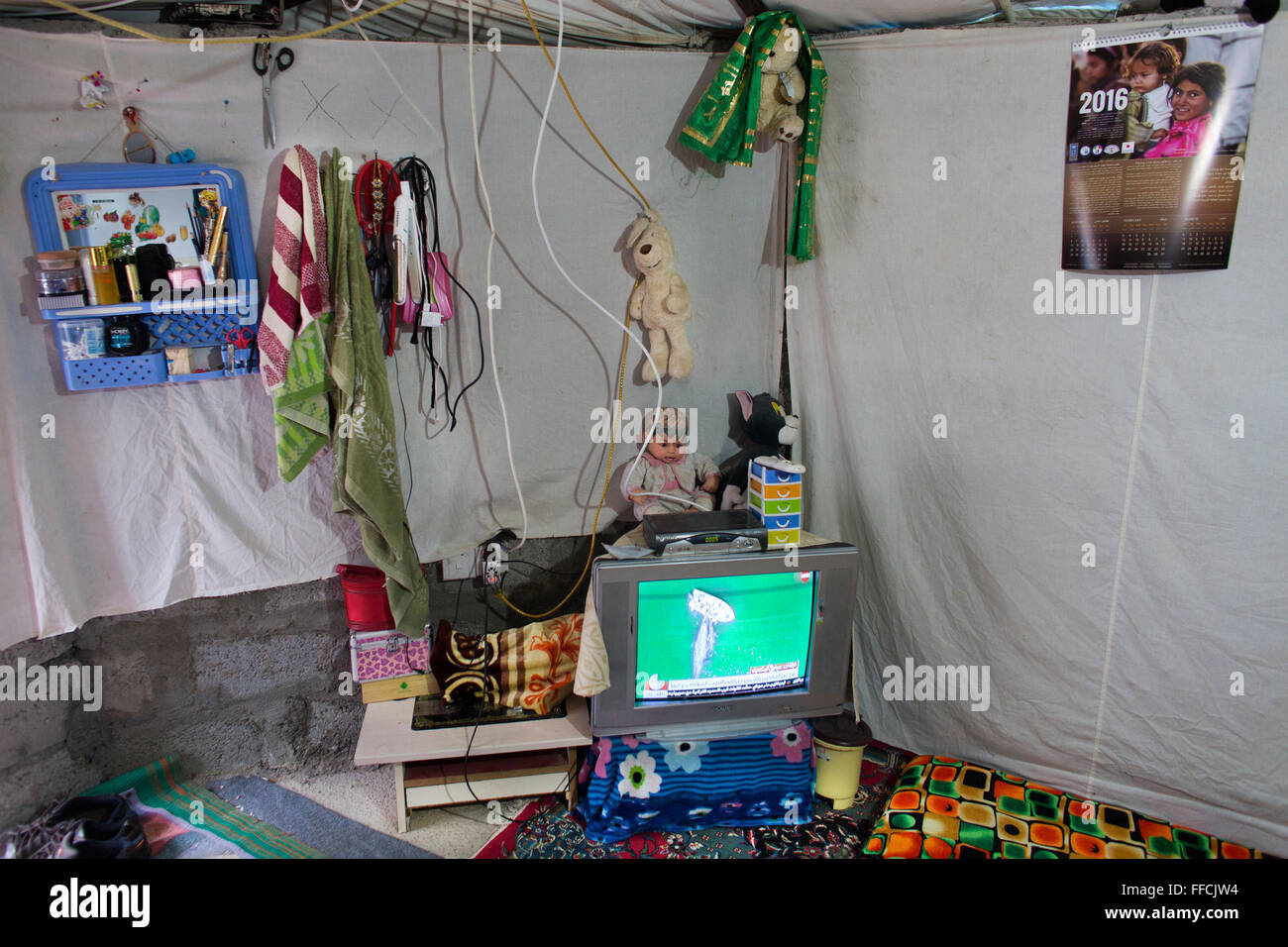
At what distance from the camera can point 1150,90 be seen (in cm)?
192

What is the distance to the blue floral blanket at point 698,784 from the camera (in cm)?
230

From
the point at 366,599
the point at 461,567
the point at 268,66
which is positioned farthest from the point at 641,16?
the point at 366,599

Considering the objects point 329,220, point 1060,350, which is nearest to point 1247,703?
point 1060,350

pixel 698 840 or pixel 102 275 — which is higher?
pixel 102 275

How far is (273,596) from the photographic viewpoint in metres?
2.51

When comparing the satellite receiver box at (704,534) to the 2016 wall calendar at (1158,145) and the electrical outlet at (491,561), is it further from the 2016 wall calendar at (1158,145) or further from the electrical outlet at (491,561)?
the 2016 wall calendar at (1158,145)

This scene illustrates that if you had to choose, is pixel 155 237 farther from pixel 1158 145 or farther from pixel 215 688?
pixel 1158 145

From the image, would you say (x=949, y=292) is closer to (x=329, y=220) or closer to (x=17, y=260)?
(x=329, y=220)

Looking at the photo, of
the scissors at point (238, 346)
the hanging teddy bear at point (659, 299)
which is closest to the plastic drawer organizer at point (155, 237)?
the scissors at point (238, 346)

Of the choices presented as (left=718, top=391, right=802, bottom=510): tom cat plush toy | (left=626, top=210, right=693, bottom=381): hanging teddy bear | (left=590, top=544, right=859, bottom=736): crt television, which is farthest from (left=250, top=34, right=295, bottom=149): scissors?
(left=718, top=391, right=802, bottom=510): tom cat plush toy

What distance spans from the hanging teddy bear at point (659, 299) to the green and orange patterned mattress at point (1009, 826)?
4.78ft

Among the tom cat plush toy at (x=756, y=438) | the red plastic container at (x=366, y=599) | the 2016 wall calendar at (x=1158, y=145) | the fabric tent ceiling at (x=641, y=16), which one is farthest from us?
the tom cat plush toy at (x=756, y=438)

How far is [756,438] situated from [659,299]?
0.54 meters

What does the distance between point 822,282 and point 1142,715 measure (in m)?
1.51
